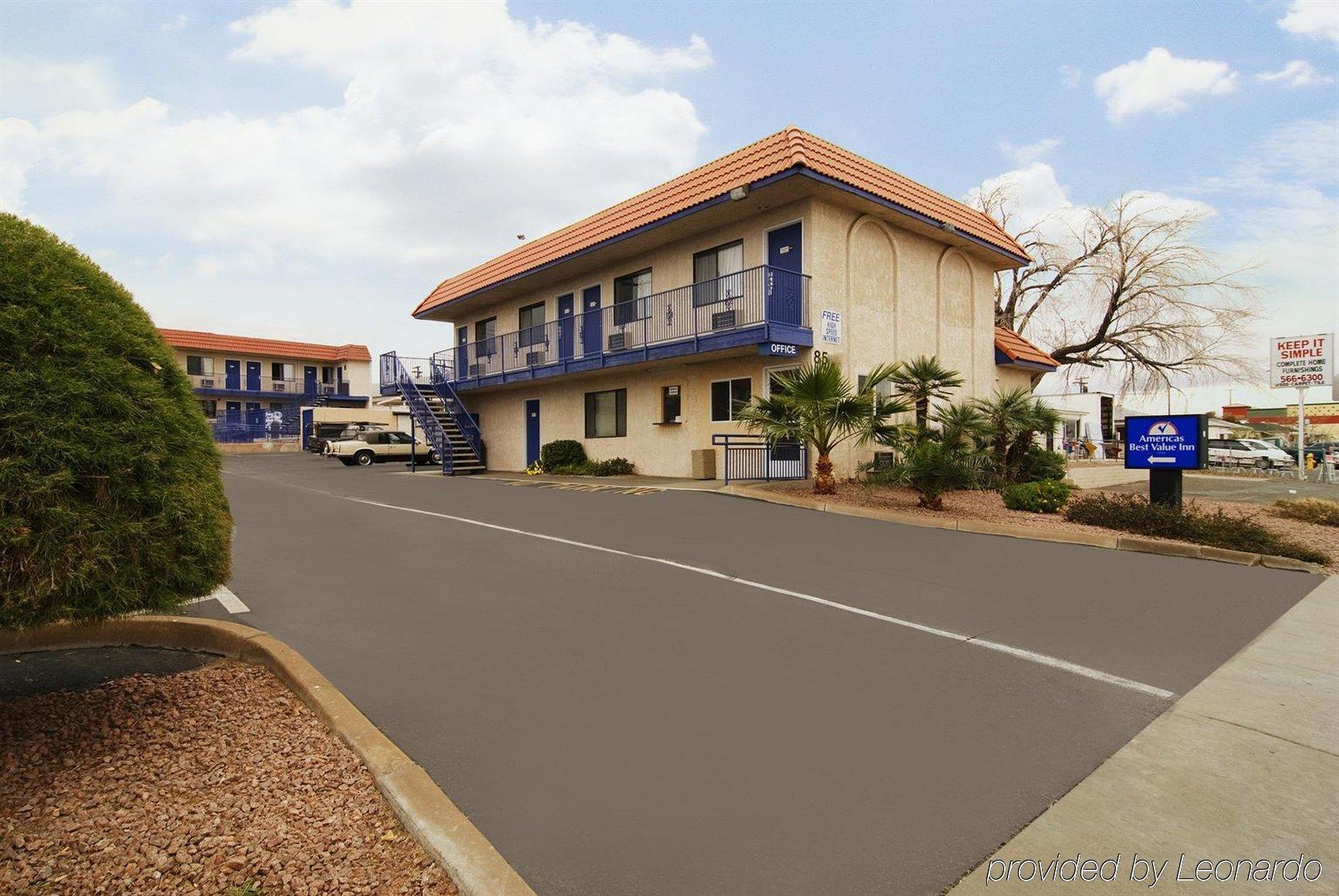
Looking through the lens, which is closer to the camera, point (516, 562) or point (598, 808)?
point (598, 808)

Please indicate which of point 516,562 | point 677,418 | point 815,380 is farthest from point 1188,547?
point 677,418

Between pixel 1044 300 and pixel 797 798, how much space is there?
1453 inches

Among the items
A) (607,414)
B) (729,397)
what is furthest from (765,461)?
(607,414)

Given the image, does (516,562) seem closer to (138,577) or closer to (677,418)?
(138,577)

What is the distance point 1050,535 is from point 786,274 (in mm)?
8717

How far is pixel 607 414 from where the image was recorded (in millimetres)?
22797

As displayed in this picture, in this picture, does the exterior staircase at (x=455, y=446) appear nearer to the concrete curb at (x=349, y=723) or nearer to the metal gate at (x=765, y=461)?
the metal gate at (x=765, y=461)

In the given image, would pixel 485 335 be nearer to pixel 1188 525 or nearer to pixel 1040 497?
pixel 1040 497

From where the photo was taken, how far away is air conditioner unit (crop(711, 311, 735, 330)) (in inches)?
666

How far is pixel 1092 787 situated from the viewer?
3.23 m

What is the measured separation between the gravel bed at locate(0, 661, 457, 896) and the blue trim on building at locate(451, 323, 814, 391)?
13.1m

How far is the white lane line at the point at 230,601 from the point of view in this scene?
5.99m

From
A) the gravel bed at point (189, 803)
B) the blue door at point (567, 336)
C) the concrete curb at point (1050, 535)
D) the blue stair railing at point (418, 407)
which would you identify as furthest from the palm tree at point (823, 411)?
the blue stair railing at point (418, 407)

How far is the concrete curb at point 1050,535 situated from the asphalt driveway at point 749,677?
0.45 metres
